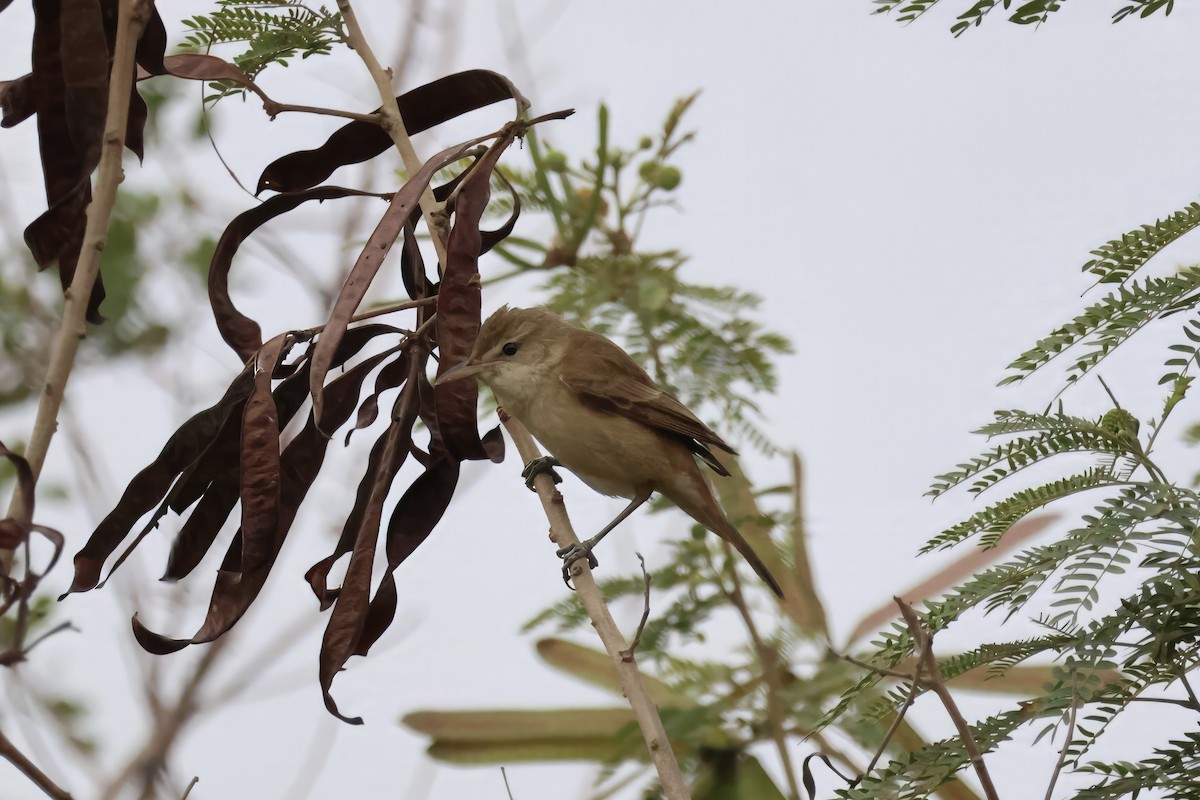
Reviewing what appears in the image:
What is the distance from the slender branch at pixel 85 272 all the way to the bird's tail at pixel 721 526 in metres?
1.61

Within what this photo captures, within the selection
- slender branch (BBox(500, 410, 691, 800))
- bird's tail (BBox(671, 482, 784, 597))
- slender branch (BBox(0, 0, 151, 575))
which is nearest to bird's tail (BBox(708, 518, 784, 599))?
bird's tail (BBox(671, 482, 784, 597))

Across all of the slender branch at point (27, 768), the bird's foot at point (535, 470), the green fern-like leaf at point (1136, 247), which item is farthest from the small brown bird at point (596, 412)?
the slender branch at point (27, 768)

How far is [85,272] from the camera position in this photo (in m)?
1.05

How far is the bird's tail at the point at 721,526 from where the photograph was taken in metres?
2.42

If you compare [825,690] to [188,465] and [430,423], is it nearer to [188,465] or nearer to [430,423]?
[430,423]

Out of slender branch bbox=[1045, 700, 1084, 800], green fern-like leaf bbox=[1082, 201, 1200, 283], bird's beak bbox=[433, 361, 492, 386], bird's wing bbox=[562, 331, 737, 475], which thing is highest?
bird's wing bbox=[562, 331, 737, 475]

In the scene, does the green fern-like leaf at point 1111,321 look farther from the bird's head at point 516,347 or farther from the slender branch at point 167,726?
the slender branch at point 167,726

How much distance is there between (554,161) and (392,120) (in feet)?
3.72

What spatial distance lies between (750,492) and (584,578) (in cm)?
131

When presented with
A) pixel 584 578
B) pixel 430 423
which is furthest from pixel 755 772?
pixel 430 423

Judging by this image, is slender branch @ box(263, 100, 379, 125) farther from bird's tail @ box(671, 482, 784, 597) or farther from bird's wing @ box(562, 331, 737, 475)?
bird's tail @ box(671, 482, 784, 597)

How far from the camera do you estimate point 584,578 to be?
1.54m

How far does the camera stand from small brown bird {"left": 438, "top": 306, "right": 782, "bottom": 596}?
8.25 feet

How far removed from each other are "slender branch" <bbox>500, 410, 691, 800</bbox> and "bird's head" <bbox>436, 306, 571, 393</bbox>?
62 cm
